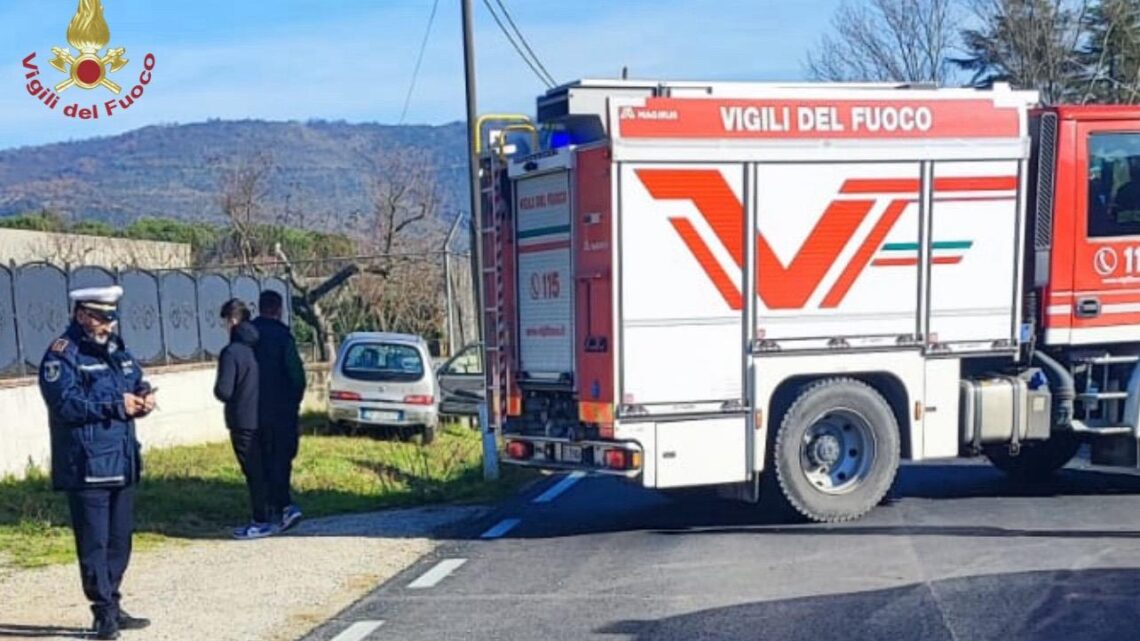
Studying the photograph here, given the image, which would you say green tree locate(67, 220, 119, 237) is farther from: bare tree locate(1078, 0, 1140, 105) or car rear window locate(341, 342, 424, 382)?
bare tree locate(1078, 0, 1140, 105)

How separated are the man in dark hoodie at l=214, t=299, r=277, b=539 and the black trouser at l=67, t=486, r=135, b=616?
3.39 metres

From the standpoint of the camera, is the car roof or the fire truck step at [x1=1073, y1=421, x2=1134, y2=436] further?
the car roof

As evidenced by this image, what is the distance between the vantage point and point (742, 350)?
10.8 meters

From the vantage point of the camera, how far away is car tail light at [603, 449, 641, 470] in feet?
34.5

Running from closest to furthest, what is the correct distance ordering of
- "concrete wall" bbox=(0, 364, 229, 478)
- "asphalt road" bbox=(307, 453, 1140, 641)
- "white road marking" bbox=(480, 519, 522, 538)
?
"asphalt road" bbox=(307, 453, 1140, 641) < "white road marking" bbox=(480, 519, 522, 538) < "concrete wall" bbox=(0, 364, 229, 478)

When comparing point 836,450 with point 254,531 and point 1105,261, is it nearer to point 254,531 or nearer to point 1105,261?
point 1105,261

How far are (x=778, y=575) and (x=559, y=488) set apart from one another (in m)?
5.21

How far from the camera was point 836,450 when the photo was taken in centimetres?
1135

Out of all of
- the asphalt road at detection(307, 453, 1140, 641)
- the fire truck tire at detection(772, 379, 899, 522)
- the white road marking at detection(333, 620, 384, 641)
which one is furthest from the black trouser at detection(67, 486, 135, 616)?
the fire truck tire at detection(772, 379, 899, 522)

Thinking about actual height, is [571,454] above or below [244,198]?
below

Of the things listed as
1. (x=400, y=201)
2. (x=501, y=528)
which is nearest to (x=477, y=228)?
(x=501, y=528)

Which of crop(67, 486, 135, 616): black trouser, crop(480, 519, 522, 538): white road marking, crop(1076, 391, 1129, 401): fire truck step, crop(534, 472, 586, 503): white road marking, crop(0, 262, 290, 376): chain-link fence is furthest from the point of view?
crop(0, 262, 290, 376): chain-link fence

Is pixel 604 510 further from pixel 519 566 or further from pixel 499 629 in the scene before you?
pixel 499 629

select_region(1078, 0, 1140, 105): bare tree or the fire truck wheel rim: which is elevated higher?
select_region(1078, 0, 1140, 105): bare tree
